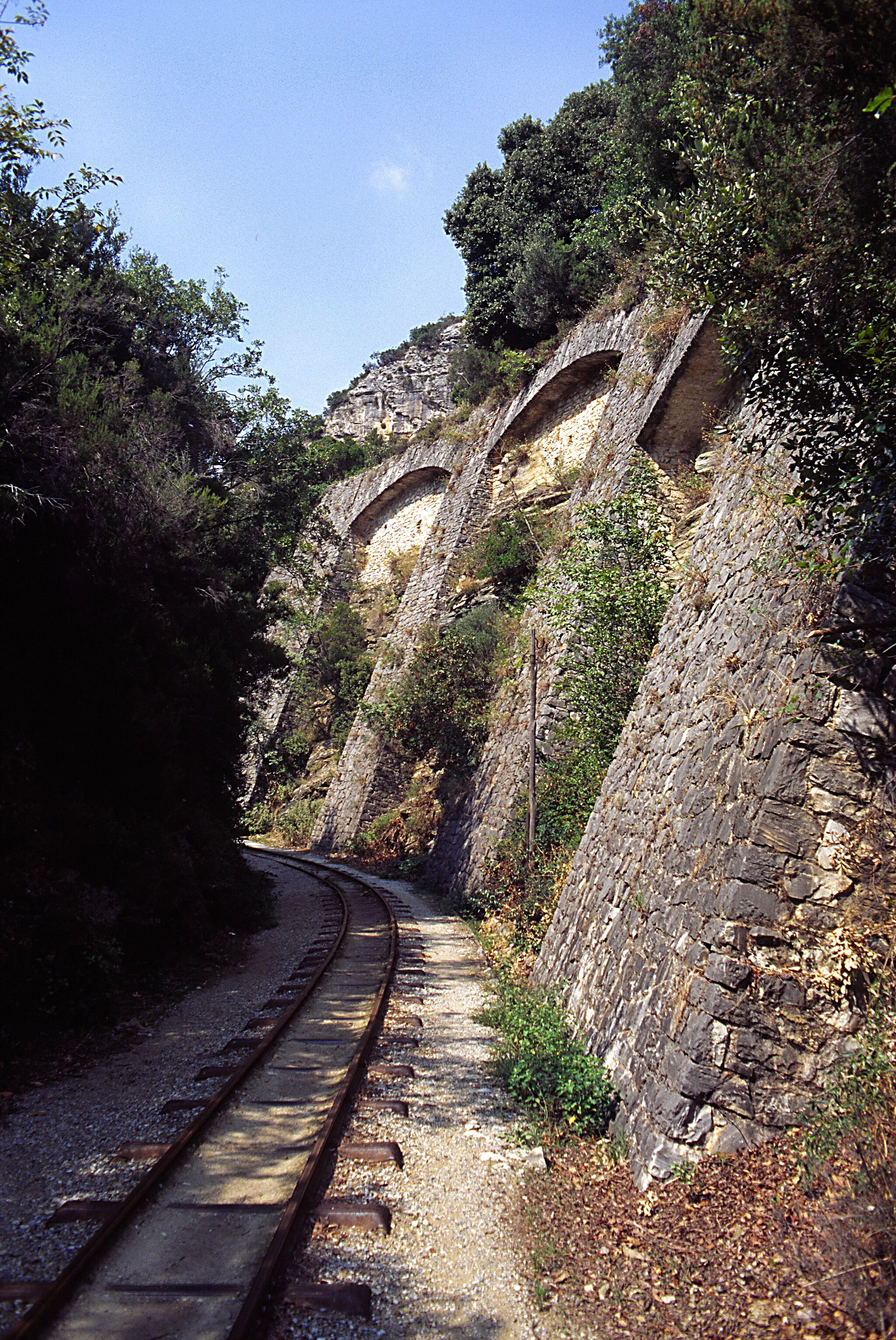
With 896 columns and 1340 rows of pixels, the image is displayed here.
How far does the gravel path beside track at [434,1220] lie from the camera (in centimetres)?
300

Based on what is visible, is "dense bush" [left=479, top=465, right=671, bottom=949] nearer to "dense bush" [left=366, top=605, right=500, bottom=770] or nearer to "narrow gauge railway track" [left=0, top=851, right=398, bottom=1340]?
"narrow gauge railway track" [left=0, top=851, right=398, bottom=1340]

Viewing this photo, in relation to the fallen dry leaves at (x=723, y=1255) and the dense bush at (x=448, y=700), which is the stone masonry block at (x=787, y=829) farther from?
the dense bush at (x=448, y=700)

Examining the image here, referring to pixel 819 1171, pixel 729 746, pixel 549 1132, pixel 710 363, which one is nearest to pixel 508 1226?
pixel 549 1132

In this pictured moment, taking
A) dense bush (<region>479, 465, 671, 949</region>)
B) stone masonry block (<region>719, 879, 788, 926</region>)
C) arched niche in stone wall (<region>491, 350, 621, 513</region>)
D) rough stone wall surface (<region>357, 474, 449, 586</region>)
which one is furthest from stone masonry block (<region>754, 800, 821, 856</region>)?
rough stone wall surface (<region>357, 474, 449, 586</region>)

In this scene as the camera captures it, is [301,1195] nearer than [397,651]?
Yes

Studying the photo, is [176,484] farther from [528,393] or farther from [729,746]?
[528,393]

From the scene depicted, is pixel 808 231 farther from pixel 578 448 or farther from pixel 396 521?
pixel 396 521

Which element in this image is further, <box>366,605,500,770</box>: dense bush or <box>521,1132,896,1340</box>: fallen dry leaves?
<box>366,605,500,770</box>: dense bush

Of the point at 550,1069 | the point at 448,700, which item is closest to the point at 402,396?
the point at 448,700

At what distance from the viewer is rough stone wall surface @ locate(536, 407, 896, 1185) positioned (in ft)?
11.8

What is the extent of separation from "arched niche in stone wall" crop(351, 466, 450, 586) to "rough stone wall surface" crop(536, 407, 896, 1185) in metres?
20.3

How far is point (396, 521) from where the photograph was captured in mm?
27891

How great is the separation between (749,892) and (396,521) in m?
25.1

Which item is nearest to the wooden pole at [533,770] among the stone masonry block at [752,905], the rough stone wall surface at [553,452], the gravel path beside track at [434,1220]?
the gravel path beside track at [434,1220]
